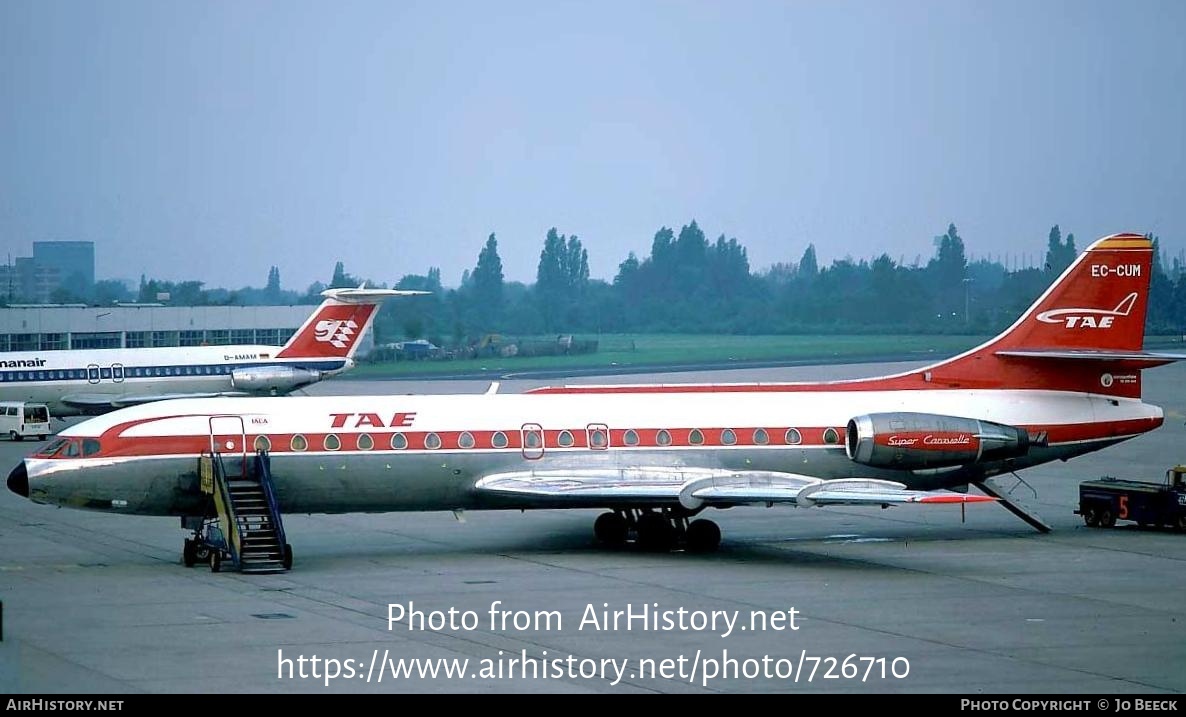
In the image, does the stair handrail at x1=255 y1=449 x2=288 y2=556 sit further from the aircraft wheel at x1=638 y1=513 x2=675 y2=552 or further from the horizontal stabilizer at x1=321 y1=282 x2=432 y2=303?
the horizontal stabilizer at x1=321 y1=282 x2=432 y2=303

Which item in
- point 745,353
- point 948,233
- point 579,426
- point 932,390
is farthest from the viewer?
point 948,233

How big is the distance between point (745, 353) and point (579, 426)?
65436 mm

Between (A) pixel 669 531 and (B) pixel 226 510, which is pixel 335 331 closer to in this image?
(A) pixel 669 531

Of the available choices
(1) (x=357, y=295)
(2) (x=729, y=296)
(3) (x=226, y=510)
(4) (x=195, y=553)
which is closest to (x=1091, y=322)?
(3) (x=226, y=510)

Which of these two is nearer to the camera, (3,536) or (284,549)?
(284,549)

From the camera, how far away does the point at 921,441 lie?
2897cm

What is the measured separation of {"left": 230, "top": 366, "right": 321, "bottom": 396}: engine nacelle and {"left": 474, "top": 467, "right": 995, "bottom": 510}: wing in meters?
35.4

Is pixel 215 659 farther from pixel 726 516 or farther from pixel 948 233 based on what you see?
pixel 948 233

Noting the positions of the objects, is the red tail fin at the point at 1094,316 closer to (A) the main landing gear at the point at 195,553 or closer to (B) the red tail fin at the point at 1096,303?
(B) the red tail fin at the point at 1096,303

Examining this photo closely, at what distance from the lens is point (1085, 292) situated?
3131cm

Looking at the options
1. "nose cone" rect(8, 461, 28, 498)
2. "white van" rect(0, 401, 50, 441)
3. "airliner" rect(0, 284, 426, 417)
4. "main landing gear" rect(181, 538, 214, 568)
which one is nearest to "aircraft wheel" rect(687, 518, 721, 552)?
"main landing gear" rect(181, 538, 214, 568)

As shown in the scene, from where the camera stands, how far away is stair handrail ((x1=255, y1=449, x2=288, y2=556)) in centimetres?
2639

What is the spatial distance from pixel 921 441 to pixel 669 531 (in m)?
5.00
